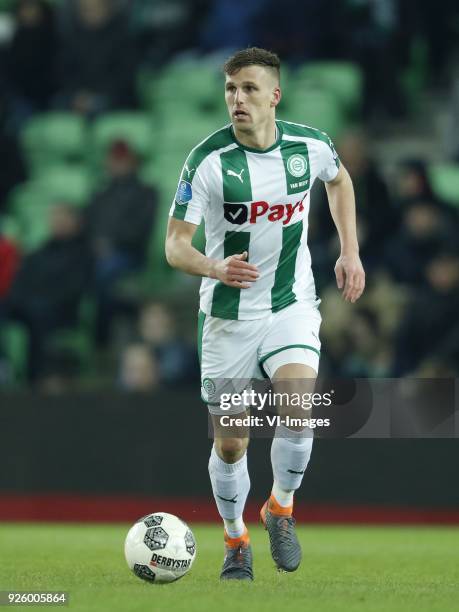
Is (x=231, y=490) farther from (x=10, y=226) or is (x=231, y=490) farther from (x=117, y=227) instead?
(x=10, y=226)

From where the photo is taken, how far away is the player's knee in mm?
7137

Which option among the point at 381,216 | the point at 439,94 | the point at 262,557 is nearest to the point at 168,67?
the point at 439,94

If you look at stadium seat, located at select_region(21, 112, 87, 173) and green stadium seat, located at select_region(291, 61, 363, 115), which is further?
stadium seat, located at select_region(21, 112, 87, 173)

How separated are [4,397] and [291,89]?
5.02 metres

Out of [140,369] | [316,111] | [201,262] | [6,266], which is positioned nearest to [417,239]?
[140,369]

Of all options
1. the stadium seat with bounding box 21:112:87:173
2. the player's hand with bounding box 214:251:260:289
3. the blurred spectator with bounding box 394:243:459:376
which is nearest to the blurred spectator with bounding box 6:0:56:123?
the stadium seat with bounding box 21:112:87:173

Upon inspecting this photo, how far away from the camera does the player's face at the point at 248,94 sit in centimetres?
694

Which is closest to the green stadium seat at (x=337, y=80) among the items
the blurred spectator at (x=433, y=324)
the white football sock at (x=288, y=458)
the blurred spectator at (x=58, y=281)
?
the blurred spectator at (x=58, y=281)

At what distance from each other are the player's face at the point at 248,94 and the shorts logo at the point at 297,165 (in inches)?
10.9

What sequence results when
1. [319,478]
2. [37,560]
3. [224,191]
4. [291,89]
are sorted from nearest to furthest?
[224,191] → [37,560] → [319,478] → [291,89]

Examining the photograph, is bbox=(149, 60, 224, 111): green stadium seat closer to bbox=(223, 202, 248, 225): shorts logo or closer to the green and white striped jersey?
the green and white striped jersey

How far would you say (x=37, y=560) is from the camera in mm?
8219

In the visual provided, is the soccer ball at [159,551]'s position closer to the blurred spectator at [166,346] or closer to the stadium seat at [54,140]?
the blurred spectator at [166,346]

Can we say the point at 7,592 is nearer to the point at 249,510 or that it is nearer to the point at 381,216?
the point at 249,510
